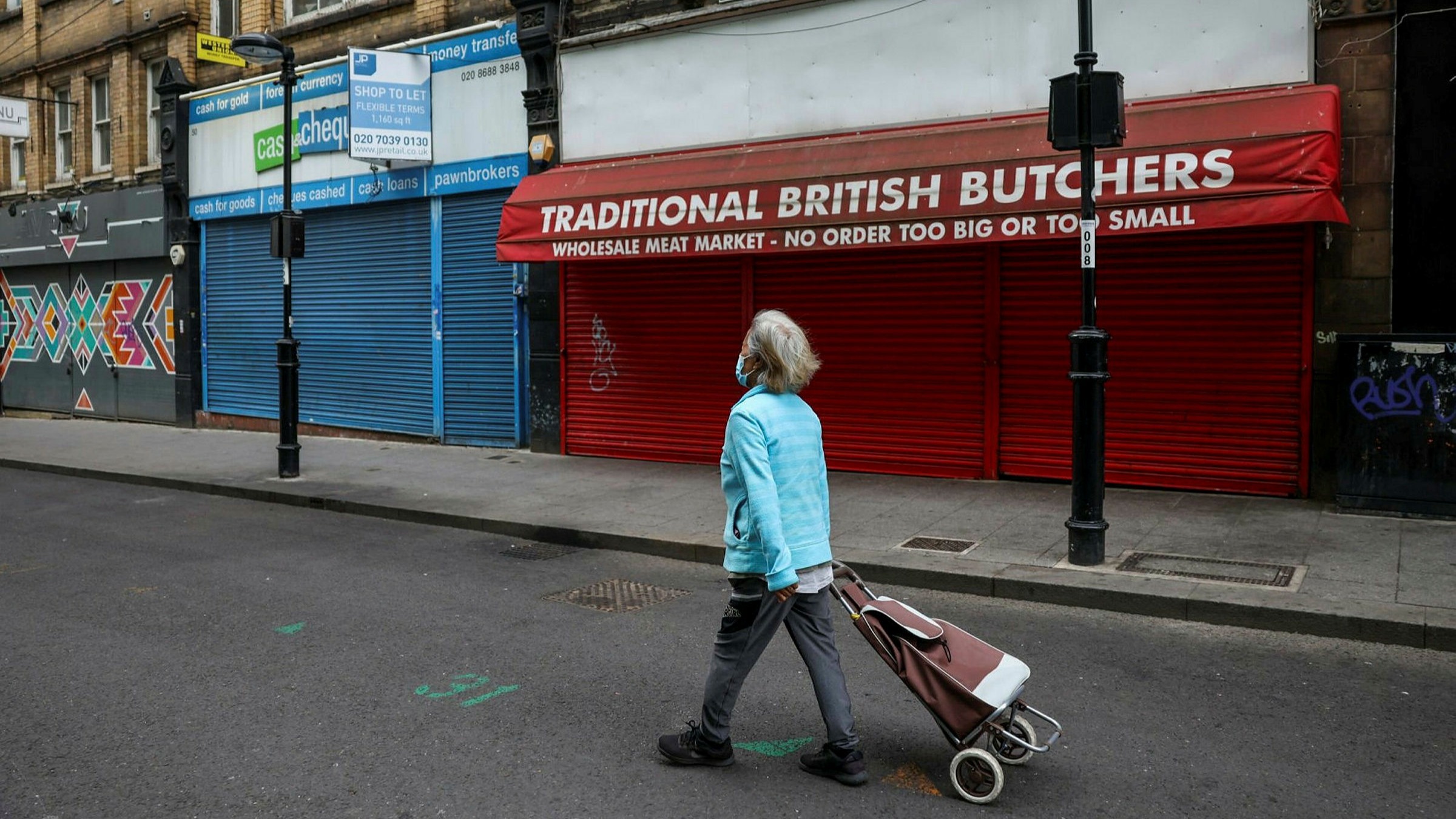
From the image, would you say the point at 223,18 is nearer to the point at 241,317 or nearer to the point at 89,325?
the point at 241,317

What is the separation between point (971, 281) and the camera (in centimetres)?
1144

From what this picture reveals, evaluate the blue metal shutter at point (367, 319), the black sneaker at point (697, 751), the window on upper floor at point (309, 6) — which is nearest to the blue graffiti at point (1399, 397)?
the black sneaker at point (697, 751)

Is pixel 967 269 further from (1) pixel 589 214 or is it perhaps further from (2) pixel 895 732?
(2) pixel 895 732

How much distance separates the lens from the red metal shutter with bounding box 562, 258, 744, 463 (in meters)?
13.1

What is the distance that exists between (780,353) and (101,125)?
72.0 ft

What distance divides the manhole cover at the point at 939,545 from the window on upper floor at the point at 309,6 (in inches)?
520

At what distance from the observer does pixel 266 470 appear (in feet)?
44.8

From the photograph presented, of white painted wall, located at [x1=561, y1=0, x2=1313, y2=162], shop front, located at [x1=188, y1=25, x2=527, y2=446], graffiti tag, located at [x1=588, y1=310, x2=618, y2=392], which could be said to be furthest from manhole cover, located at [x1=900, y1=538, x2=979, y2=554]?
shop front, located at [x1=188, y1=25, x2=527, y2=446]

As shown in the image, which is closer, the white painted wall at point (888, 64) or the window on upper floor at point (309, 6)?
the white painted wall at point (888, 64)

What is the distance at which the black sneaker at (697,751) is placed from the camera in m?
4.49

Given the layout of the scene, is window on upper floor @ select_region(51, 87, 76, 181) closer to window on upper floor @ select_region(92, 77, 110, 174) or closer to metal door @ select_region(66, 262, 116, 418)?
window on upper floor @ select_region(92, 77, 110, 174)

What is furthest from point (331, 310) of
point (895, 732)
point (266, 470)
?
point (895, 732)

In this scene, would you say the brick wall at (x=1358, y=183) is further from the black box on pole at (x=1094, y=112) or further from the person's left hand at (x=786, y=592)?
the person's left hand at (x=786, y=592)

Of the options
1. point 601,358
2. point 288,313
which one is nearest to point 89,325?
point 288,313
